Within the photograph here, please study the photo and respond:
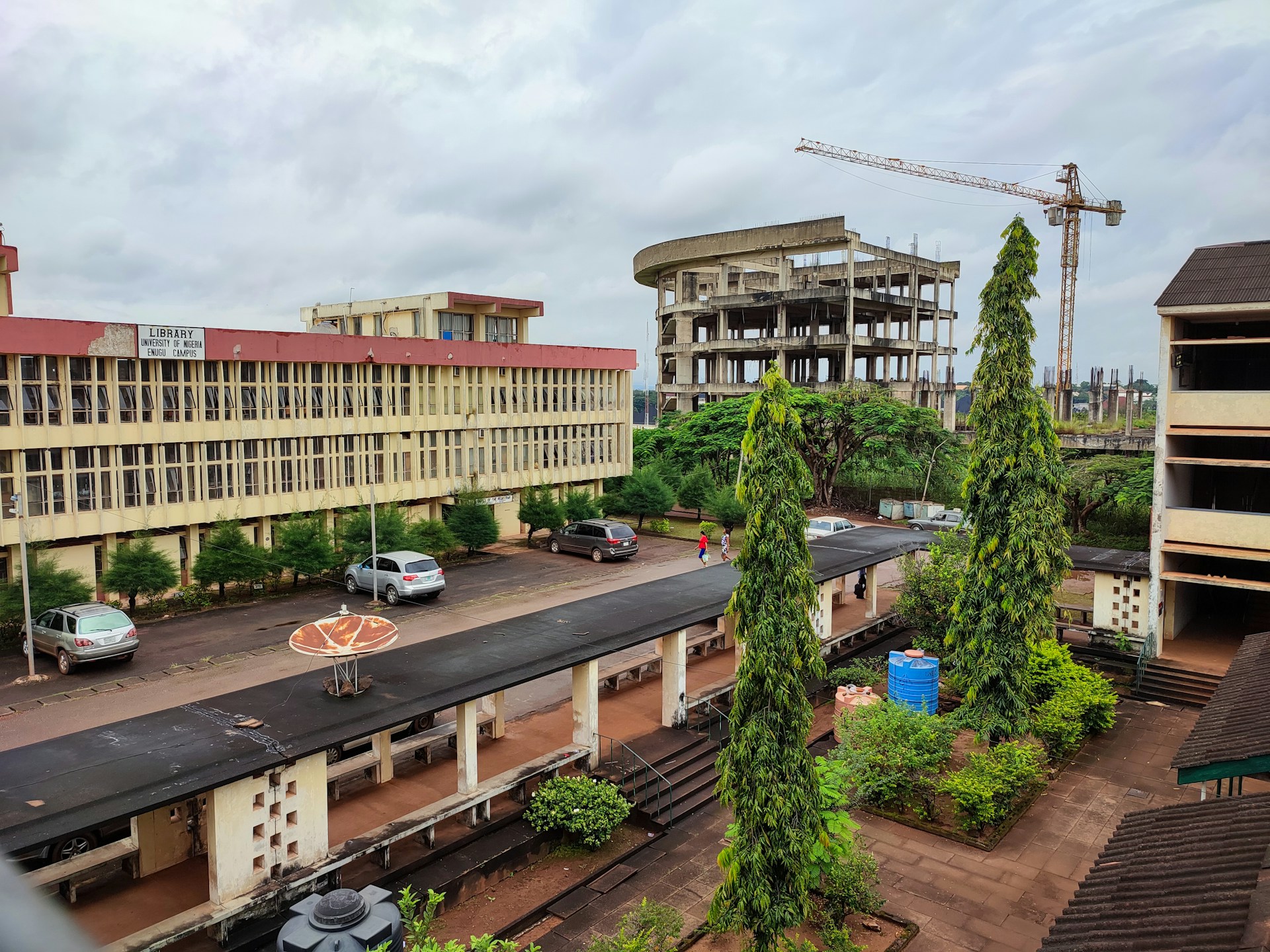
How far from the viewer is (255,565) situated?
92.6 ft

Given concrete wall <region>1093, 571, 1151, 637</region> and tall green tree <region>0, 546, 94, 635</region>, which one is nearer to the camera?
concrete wall <region>1093, 571, 1151, 637</region>

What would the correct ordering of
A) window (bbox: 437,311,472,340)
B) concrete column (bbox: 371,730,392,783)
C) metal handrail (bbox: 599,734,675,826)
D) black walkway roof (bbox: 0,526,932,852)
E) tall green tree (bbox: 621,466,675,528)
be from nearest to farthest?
black walkway roof (bbox: 0,526,932,852)
concrete column (bbox: 371,730,392,783)
metal handrail (bbox: 599,734,675,826)
tall green tree (bbox: 621,466,675,528)
window (bbox: 437,311,472,340)

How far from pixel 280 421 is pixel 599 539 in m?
12.8

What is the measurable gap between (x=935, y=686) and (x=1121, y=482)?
21.4 metres

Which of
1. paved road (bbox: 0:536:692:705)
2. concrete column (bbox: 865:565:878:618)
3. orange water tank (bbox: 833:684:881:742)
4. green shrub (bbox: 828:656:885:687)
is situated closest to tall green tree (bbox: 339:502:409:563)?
paved road (bbox: 0:536:692:705)

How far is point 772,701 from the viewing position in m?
10.3

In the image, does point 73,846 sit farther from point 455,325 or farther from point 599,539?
point 455,325

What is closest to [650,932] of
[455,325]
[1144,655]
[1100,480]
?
[1144,655]

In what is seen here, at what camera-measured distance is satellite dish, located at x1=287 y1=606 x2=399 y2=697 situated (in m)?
12.8

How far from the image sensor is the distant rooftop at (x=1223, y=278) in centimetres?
2005

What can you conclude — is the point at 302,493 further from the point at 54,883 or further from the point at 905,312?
the point at 905,312

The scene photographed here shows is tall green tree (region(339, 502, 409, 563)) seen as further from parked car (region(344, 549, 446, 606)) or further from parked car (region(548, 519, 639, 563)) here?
parked car (region(548, 519, 639, 563))

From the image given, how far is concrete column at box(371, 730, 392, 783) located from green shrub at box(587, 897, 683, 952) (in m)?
5.19

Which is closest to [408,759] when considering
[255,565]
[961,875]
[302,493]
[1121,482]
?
[961,875]
